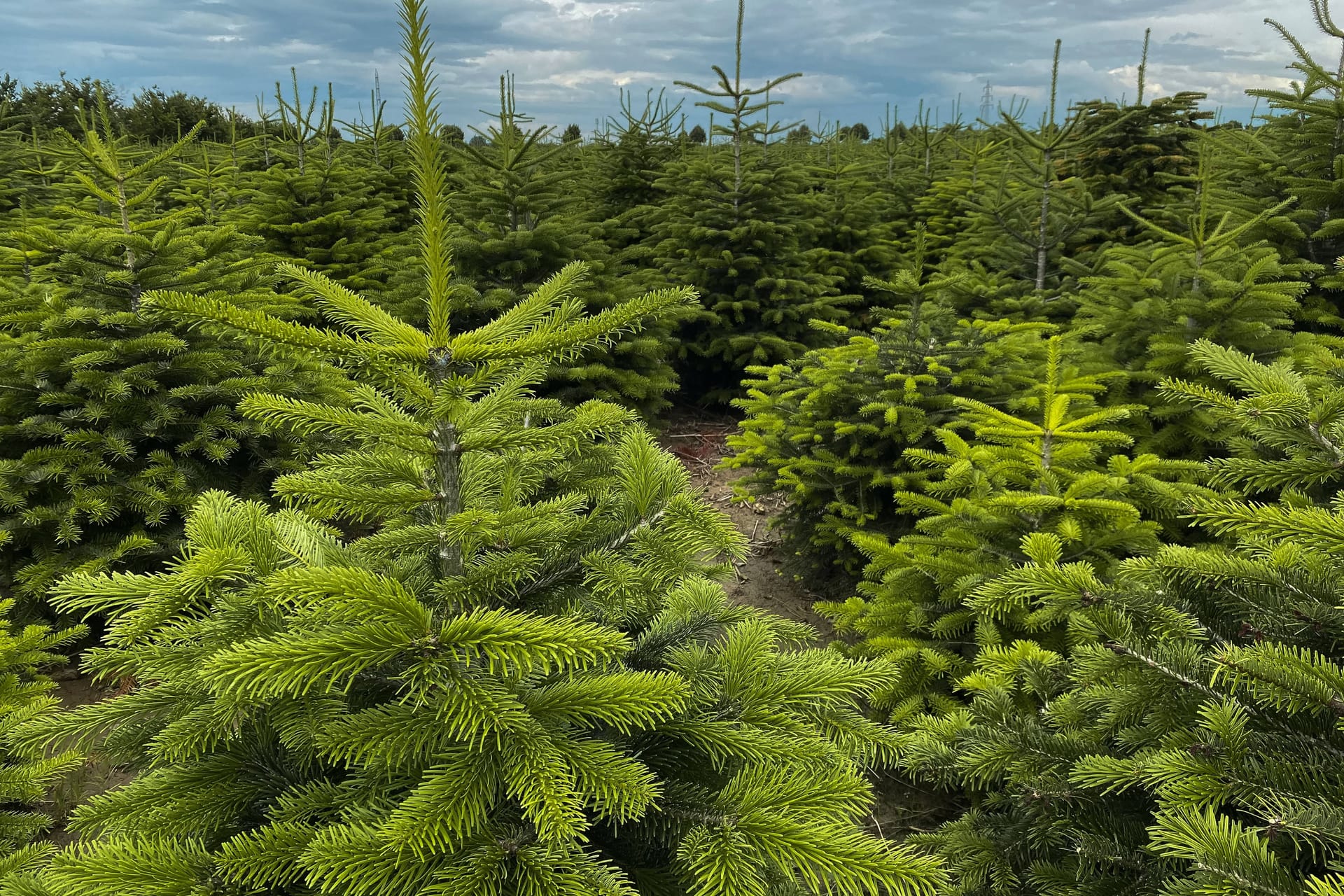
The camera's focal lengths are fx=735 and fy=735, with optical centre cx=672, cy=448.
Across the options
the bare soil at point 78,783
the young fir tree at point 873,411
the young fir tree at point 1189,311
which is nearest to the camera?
the bare soil at point 78,783

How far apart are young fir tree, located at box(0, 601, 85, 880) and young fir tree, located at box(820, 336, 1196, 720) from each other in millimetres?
3106

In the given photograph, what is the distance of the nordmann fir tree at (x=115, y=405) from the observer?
14.1ft

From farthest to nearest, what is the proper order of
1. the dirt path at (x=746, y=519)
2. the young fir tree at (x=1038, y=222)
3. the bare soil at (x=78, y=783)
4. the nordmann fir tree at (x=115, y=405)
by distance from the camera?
the young fir tree at (x=1038, y=222), the dirt path at (x=746, y=519), the nordmann fir tree at (x=115, y=405), the bare soil at (x=78, y=783)

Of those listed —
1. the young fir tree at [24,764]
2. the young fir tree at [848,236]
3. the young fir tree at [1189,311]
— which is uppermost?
the young fir tree at [848,236]

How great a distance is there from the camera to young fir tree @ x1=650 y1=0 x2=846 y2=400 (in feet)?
27.4

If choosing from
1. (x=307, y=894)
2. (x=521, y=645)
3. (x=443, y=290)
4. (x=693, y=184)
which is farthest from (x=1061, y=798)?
(x=693, y=184)

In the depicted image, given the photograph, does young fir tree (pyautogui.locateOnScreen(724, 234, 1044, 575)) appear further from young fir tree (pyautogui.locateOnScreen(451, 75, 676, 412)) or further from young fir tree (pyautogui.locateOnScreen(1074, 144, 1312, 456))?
young fir tree (pyautogui.locateOnScreen(451, 75, 676, 412))

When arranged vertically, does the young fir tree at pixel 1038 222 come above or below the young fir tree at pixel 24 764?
above

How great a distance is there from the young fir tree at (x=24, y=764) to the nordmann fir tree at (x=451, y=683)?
82cm

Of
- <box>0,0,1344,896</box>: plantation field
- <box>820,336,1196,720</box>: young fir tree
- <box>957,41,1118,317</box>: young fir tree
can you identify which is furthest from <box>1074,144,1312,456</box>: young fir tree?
<box>957,41,1118,317</box>: young fir tree

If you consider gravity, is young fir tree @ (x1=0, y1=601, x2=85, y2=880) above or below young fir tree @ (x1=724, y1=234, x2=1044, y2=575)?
below

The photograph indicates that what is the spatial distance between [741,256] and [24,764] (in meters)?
7.45

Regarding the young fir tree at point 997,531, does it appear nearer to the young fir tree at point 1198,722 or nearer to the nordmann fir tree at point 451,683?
the young fir tree at point 1198,722

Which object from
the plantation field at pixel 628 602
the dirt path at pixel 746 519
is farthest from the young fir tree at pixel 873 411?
the dirt path at pixel 746 519
